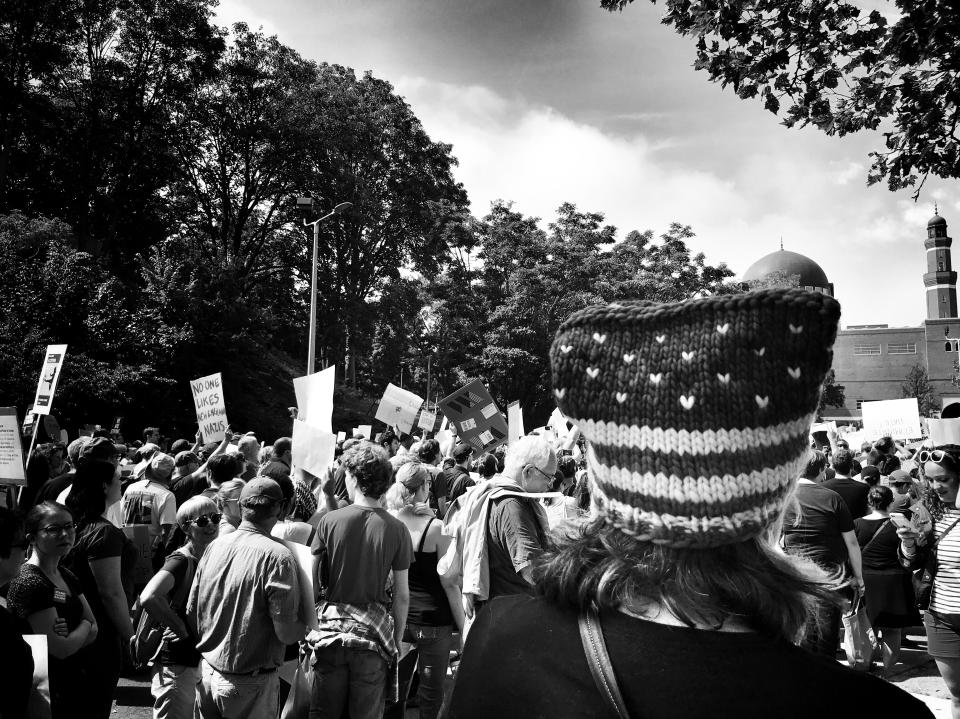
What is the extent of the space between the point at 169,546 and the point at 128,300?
21.6 m

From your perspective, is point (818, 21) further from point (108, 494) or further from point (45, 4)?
point (45, 4)

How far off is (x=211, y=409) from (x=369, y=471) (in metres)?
7.05

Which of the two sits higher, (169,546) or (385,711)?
(169,546)

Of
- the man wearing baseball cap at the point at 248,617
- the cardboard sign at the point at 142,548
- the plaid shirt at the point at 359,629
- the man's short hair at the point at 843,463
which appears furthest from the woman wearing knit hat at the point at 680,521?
the man's short hair at the point at 843,463

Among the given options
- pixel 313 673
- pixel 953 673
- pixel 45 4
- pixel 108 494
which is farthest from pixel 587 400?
pixel 45 4

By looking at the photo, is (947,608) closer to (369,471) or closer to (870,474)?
(369,471)

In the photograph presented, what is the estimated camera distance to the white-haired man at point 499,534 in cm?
432

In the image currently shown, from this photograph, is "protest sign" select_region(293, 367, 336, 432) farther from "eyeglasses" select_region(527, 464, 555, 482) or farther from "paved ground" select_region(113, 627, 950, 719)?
"eyeglasses" select_region(527, 464, 555, 482)

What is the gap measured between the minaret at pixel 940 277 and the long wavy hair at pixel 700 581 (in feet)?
428

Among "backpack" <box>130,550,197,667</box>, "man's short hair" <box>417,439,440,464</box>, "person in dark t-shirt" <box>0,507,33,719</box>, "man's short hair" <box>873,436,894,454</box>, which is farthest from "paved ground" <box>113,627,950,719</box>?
"man's short hair" <box>873,436,894,454</box>

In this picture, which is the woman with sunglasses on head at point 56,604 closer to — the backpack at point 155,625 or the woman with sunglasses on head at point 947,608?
the backpack at point 155,625

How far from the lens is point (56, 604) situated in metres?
3.56

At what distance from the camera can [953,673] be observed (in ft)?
15.0

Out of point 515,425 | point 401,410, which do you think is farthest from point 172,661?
point 515,425
